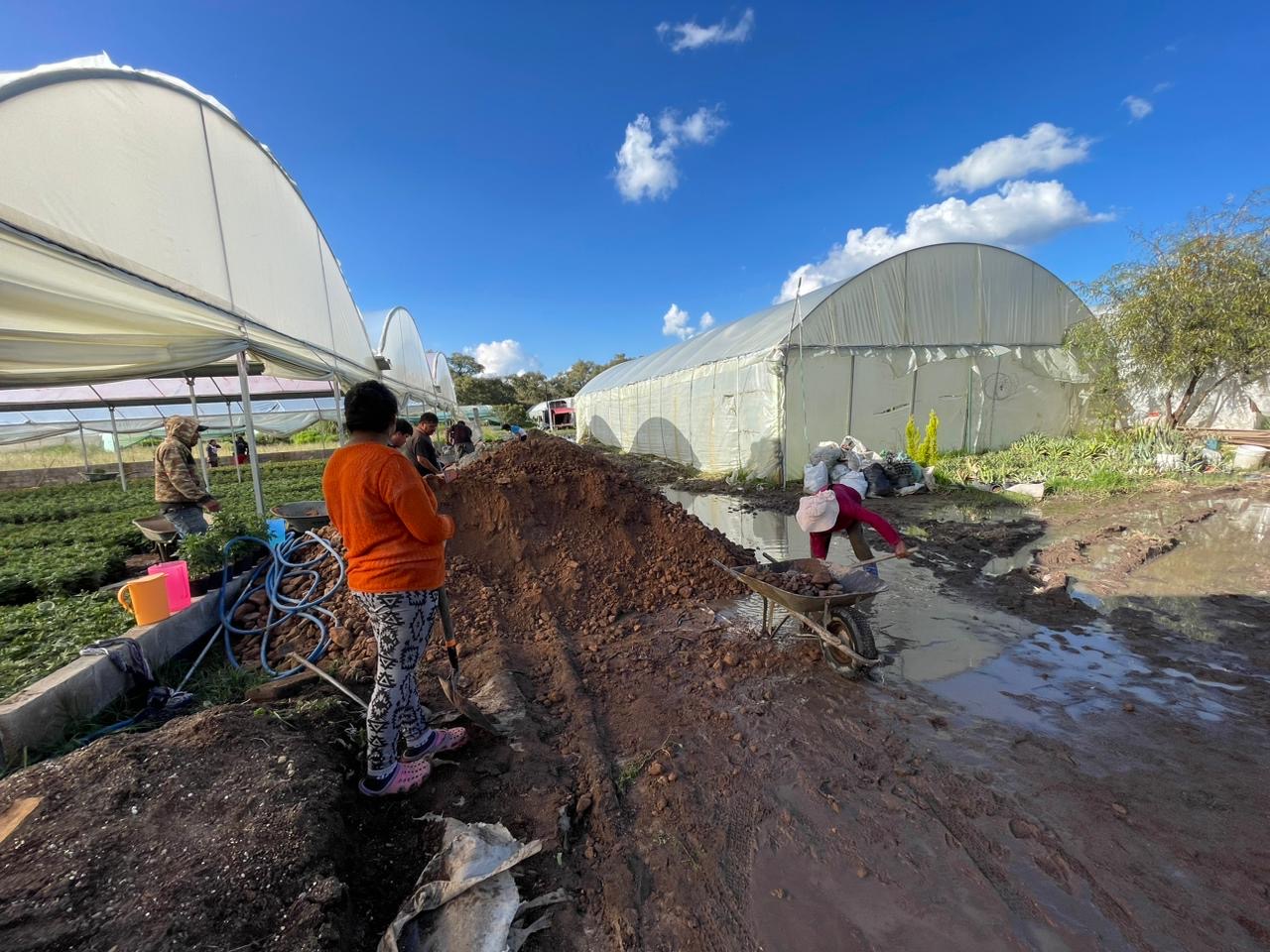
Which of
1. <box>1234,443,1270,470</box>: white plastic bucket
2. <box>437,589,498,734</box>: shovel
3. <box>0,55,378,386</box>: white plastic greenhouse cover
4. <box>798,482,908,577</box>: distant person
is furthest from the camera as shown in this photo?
<box>1234,443,1270,470</box>: white plastic bucket

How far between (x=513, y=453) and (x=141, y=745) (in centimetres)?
426

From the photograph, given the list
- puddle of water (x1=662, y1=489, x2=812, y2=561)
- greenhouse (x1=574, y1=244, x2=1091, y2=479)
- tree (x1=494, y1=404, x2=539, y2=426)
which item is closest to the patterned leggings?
puddle of water (x1=662, y1=489, x2=812, y2=561)

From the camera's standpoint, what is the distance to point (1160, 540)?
649cm

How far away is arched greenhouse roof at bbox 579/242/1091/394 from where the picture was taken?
39.1 feet

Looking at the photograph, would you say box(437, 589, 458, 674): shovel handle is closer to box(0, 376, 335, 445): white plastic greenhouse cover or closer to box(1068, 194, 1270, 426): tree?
box(0, 376, 335, 445): white plastic greenhouse cover

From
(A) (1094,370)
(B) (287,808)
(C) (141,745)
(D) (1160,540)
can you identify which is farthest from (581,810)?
(A) (1094,370)

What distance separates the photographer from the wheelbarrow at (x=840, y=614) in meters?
3.60

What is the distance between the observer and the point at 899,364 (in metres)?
12.5

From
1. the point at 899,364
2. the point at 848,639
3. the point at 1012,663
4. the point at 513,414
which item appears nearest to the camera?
the point at 848,639

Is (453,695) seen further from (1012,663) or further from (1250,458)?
(1250,458)

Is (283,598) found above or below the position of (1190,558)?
above

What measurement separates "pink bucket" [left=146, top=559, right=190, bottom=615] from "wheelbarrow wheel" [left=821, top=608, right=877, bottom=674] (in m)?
5.04

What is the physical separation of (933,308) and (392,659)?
14087 mm

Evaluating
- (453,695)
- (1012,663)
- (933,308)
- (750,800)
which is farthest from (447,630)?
(933,308)
